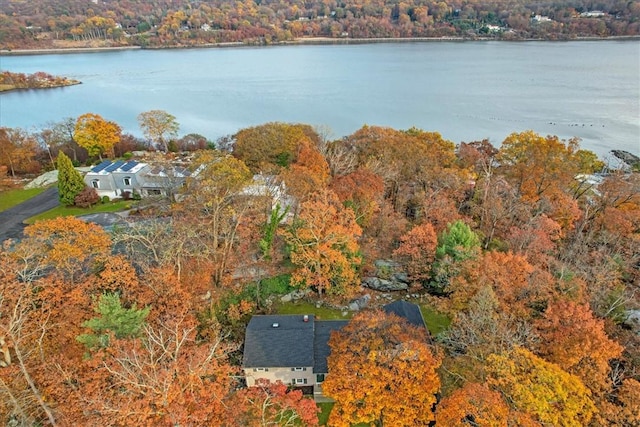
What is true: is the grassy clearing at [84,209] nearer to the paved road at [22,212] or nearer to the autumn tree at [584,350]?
the paved road at [22,212]

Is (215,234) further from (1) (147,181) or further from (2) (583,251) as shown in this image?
(2) (583,251)

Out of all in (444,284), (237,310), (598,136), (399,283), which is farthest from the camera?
(598,136)

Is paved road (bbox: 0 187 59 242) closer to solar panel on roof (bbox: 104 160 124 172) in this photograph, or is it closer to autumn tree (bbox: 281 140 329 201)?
solar panel on roof (bbox: 104 160 124 172)

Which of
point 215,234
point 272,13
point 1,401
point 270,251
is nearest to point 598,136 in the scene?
point 270,251

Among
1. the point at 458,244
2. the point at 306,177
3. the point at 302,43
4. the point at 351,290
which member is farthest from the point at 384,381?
the point at 302,43

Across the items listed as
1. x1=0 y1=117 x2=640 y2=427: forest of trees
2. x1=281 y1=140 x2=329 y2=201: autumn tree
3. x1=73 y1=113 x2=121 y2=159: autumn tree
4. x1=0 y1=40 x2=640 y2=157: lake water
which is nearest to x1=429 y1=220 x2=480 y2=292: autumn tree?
x1=0 y1=117 x2=640 y2=427: forest of trees

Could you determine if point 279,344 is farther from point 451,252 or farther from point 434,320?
point 451,252
